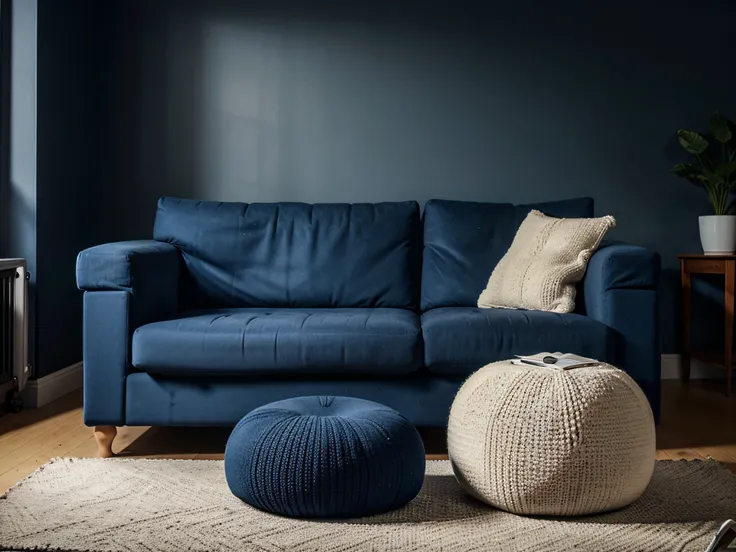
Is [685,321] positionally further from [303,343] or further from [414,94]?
[303,343]

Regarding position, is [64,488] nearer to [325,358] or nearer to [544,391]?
[325,358]

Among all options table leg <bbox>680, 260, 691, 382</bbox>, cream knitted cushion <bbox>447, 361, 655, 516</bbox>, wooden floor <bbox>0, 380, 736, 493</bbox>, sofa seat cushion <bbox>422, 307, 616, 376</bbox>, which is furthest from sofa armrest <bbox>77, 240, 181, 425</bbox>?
table leg <bbox>680, 260, 691, 382</bbox>

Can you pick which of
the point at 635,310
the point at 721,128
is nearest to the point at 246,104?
the point at 635,310

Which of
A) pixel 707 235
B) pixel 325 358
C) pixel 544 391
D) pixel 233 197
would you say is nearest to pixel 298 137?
pixel 233 197

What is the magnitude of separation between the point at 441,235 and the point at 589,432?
1.63 metres

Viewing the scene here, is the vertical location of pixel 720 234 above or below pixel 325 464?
above

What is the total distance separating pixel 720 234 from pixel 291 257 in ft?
7.03

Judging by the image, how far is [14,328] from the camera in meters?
3.15

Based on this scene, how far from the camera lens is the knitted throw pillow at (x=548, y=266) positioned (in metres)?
2.86

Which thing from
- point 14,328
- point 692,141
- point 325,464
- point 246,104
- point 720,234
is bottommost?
point 325,464

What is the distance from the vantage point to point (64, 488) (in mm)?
2150

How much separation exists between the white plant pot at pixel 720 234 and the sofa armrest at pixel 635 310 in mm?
1247

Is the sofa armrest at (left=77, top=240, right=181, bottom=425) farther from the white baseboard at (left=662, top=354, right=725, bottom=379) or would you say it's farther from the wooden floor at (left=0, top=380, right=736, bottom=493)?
the white baseboard at (left=662, top=354, right=725, bottom=379)

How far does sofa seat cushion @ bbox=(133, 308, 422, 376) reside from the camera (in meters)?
2.51
